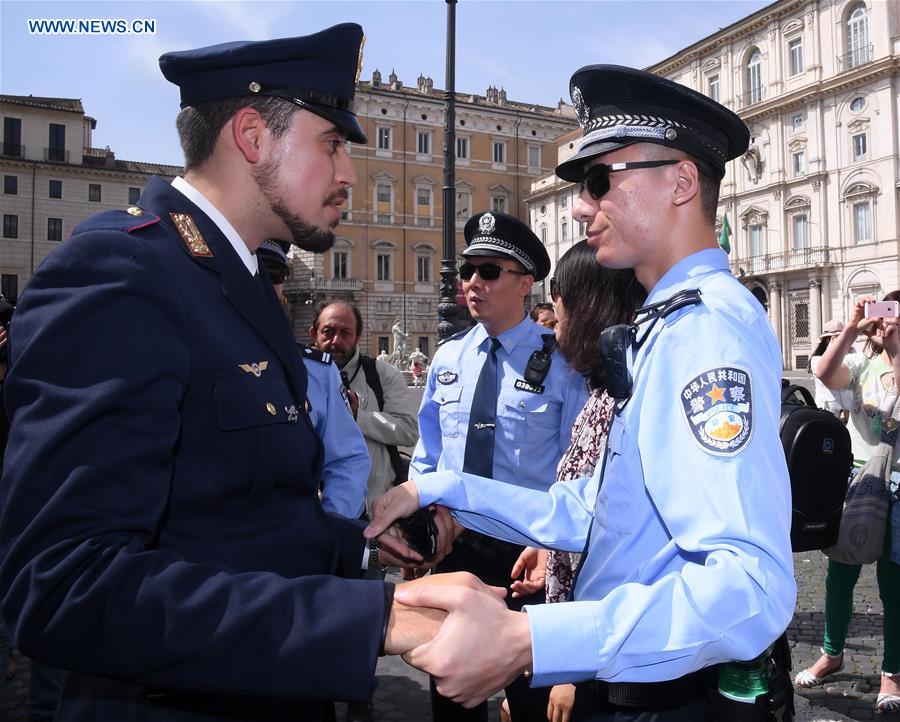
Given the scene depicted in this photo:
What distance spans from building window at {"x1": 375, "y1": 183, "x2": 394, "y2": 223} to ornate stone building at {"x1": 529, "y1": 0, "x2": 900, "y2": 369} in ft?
71.6

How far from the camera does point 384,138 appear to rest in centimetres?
4900

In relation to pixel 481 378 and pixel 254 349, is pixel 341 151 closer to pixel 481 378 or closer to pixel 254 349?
pixel 254 349

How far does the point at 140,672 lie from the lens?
1.11 m

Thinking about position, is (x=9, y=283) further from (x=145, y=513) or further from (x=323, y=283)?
(x=145, y=513)

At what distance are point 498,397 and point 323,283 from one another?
4428 centimetres

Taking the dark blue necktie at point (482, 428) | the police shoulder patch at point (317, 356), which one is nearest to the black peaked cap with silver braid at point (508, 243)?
the dark blue necktie at point (482, 428)

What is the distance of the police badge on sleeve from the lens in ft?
4.33

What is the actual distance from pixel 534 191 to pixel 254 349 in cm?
5287

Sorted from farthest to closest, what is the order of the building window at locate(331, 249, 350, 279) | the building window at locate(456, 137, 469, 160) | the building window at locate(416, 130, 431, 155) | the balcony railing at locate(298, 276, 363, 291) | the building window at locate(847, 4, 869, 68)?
the building window at locate(456, 137, 469, 160) < the building window at locate(416, 130, 431, 155) < the building window at locate(331, 249, 350, 279) < the balcony railing at locate(298, 276, 363, 291) < the building window at locate(847, 4, 869, 68)

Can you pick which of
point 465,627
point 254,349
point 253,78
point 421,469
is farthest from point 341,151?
point 421,469

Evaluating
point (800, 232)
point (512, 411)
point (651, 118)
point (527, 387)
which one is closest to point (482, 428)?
point (512, 411)

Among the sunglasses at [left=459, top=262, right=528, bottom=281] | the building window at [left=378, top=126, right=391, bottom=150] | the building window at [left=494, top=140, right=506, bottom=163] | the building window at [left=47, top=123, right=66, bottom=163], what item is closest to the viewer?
the sunglasses at [left=459, top=262, right=528, bottom=281]

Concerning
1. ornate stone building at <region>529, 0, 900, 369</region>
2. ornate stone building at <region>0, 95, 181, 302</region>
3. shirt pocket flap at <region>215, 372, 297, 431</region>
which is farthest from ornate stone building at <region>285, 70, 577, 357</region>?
shirt pocket flap at <region>215, 372, 297, 431</region>

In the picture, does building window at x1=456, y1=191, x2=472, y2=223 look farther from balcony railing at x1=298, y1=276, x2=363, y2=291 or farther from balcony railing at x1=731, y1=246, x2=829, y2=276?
balcony railing at x1=731, y1=246, x2=829, y2=276
